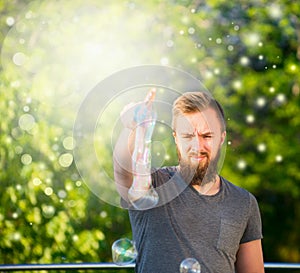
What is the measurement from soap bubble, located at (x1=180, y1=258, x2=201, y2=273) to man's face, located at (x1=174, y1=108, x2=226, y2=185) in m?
0.20

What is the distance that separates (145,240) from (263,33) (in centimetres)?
332

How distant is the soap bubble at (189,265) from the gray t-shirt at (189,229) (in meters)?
0.01

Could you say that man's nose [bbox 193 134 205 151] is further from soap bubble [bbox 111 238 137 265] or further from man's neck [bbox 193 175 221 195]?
soap bubble [bbox 111 238 137 265]

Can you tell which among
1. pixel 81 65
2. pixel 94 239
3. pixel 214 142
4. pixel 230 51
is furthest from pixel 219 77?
pixel 214 142

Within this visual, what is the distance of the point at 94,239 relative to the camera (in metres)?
4.54

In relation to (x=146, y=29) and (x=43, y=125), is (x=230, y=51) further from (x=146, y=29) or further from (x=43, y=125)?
(x=43, y=125)

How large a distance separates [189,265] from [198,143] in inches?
12.1

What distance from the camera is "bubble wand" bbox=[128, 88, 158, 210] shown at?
1.64 m

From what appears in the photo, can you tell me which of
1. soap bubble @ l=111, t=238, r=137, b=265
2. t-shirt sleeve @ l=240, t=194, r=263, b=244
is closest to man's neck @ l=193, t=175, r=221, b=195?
t-shirt sleeve @ l=240, t=194, r=263, b=244

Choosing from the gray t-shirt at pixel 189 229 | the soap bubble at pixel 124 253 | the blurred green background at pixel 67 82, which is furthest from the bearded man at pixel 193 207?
the blurred green background at pixel 67 82

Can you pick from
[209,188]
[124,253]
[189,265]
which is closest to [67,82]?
[124,253]

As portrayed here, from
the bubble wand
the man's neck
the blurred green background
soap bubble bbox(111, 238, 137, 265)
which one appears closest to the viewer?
the bubble wand

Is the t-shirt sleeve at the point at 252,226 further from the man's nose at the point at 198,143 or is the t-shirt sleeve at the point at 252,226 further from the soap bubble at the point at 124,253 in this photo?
the soap bubble at the point at 124,253

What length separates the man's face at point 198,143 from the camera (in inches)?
70.6
